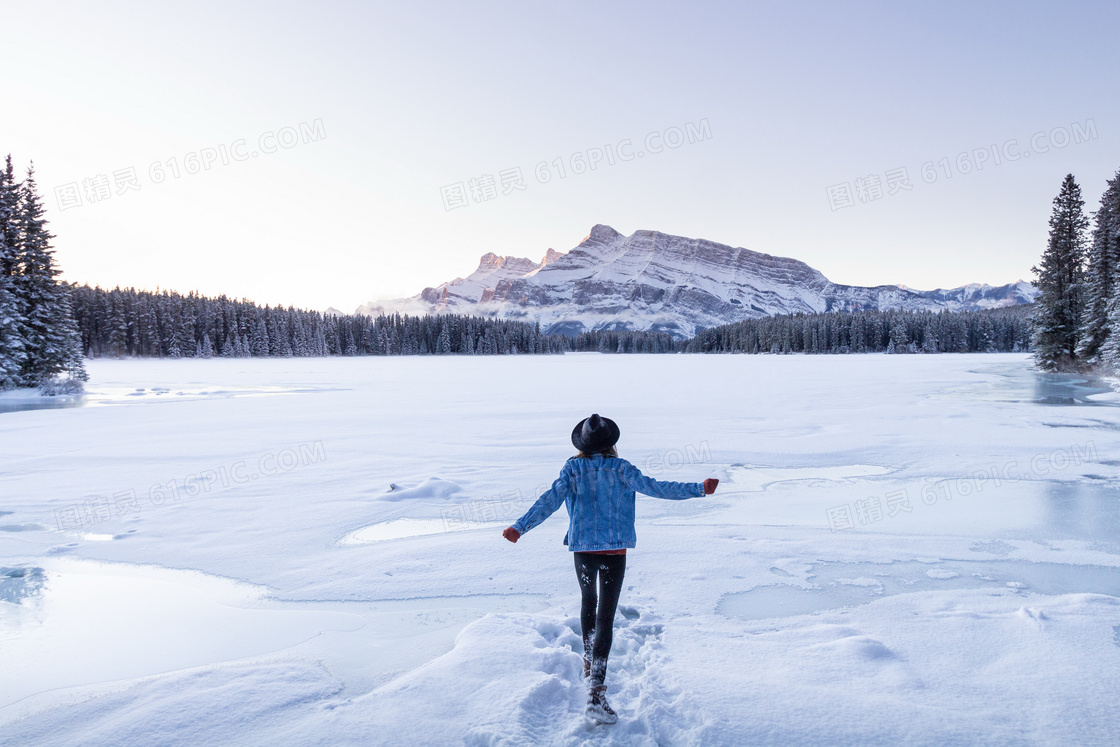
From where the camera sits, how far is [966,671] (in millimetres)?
3805

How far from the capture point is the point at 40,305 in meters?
30.3

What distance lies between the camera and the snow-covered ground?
3.35m

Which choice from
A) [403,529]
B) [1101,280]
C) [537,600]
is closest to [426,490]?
[403,529]

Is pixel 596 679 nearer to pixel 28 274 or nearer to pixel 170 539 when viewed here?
pixel 170 539

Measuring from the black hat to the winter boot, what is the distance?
4.83ft

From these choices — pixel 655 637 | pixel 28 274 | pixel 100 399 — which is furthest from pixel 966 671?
pixel 28 274

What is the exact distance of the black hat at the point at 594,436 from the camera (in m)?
3.66

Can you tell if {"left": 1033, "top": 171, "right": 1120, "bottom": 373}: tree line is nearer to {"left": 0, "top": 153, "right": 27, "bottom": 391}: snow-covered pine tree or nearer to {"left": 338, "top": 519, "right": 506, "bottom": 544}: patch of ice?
{"left": 338, "top": 519, "right": 506, "bottom": 544}: patch of ice

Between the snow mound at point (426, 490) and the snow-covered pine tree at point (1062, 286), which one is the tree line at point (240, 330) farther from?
the snow-covered pine tree at point (1062, 286)

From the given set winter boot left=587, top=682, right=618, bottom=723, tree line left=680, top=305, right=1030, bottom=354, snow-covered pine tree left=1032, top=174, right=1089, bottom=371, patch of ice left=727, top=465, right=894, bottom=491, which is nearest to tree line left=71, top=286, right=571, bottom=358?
tree line left=680, top=305, right=1030, bottom=354

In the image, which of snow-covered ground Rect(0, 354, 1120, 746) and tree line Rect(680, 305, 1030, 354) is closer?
snow-covered ground Rect(0, 354, 1120, 746)

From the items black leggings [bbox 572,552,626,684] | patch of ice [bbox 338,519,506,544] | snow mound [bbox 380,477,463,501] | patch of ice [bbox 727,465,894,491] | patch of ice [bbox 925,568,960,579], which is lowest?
patch of ice [bbox 925,568,960,579]

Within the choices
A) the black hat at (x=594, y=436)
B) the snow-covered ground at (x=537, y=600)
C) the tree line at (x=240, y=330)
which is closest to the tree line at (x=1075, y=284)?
the snow-covered ground at (x=537, y=600)

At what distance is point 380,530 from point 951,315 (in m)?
143
